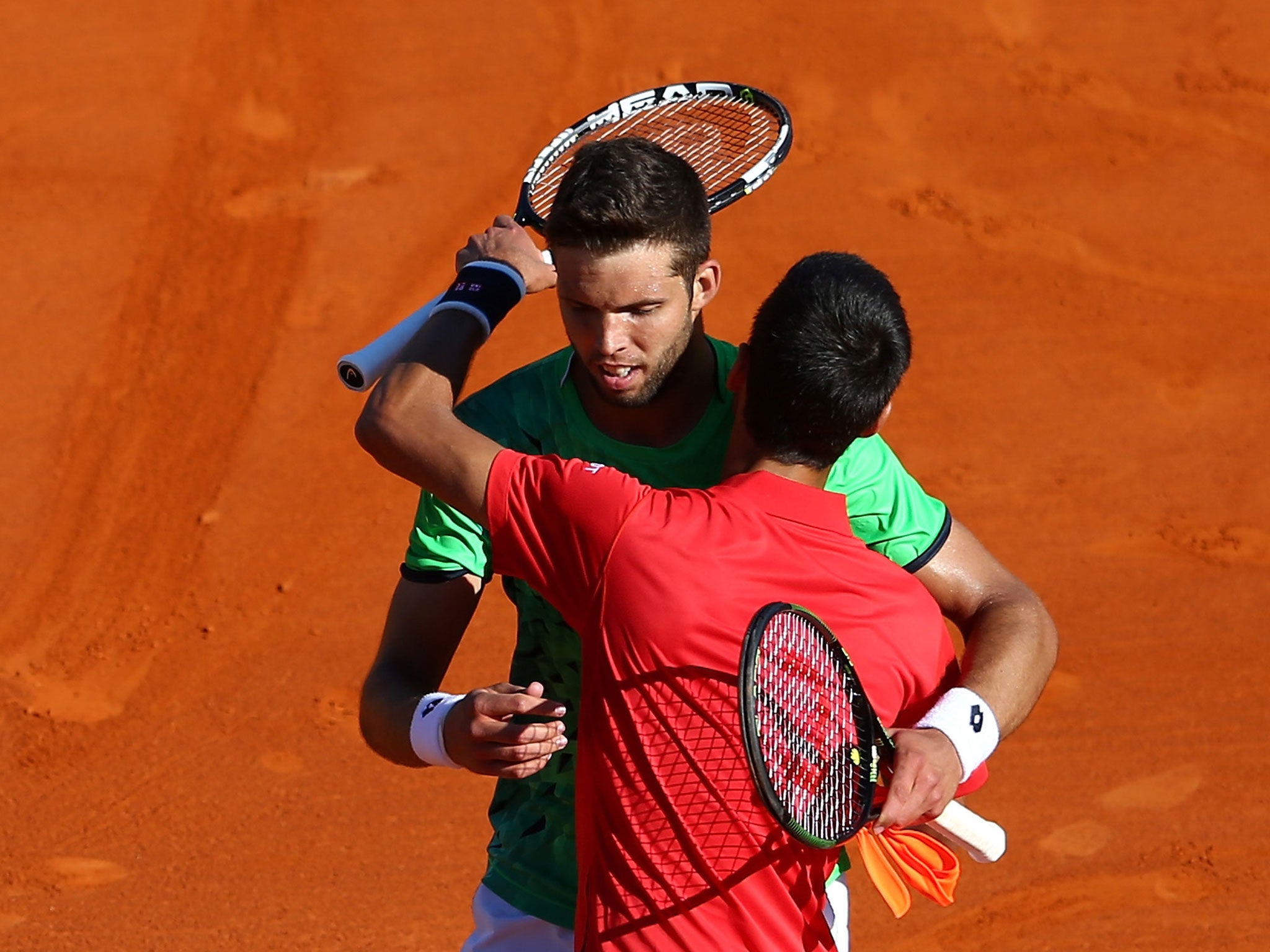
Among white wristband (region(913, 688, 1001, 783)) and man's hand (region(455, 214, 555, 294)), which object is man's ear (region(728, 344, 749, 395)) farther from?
white wristband (region(913, 688, 1001, 783))

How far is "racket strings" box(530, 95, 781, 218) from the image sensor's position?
444 centimetres

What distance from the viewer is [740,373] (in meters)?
3.00

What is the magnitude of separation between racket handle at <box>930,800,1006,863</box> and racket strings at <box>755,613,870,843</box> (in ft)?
1.33

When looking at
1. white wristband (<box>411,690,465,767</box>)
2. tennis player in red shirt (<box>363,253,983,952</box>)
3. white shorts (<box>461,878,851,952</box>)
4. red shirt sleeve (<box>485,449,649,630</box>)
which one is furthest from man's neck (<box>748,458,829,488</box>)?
white shorts (<box>461,878,851,952</box>)

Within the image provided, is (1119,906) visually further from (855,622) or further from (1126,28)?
(1126,28)

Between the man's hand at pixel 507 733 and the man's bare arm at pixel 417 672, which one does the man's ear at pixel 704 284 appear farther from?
the man's hand at pixel 507 733

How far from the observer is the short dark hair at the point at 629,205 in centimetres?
315

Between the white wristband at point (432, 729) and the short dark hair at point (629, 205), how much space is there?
99cm

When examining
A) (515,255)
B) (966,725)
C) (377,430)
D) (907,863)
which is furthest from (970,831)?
(515,255)

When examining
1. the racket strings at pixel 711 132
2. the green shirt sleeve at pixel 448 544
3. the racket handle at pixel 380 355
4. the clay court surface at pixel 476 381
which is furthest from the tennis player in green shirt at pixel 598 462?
the clay court surface at pixel 476 381

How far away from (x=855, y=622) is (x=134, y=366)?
252 inches

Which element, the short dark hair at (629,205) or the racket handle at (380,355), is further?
the racket handle at (380,355)

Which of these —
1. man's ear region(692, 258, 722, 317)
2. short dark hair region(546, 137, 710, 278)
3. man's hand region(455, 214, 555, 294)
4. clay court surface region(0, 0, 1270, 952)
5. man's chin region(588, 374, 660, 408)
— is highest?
short dark hair region(546, 137, 710, 278)

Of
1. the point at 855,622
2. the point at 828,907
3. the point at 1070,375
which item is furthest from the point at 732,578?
the point at 1070,375
